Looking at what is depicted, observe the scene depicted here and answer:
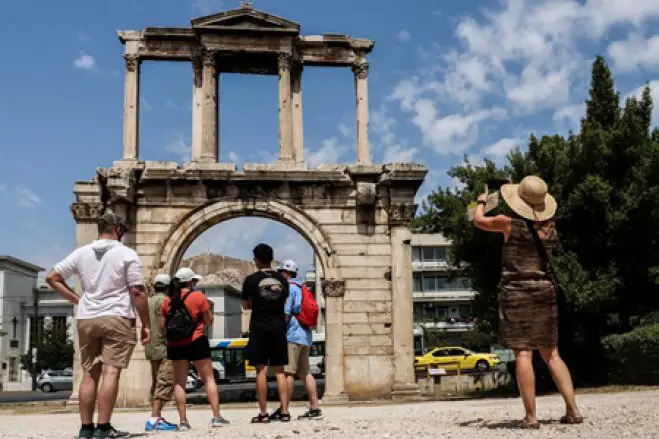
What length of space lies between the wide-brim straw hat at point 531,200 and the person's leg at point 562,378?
130cm

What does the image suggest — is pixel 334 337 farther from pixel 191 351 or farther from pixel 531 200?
pixel 531 200

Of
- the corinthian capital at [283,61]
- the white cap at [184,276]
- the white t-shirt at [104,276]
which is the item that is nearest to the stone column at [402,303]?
the corinthian capital at [283,61]

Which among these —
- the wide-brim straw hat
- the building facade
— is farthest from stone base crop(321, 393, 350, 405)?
the building facade

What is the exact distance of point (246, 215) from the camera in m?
19.7

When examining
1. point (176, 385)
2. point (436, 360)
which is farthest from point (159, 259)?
point (436, 360)

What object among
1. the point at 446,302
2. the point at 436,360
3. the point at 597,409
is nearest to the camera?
the point at 597,409

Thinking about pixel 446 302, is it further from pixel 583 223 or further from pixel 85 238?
pixel 85 238

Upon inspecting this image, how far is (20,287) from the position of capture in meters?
64.2

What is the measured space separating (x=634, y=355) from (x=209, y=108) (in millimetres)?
11912

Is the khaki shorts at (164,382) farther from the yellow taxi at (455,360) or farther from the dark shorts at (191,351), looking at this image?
the yellow taxi at (455,360)

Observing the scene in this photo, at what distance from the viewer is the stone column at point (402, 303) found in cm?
1914

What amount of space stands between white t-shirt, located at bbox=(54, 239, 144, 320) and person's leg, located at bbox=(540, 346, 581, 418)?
400 centimetres

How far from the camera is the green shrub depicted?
60.3 feet

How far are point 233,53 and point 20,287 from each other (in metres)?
50.4
